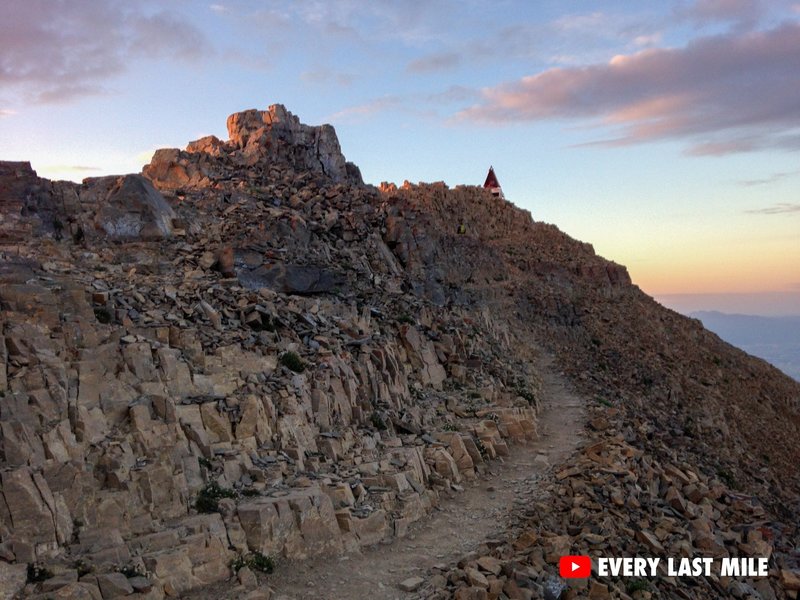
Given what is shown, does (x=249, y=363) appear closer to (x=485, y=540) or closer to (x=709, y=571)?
(x=485, y=540)

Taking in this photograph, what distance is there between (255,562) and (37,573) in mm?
3367

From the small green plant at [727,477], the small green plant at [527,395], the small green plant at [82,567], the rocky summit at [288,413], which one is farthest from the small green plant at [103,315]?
the small green plant at [727,477]

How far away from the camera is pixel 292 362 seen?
16844 mm

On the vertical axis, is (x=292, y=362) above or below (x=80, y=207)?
below

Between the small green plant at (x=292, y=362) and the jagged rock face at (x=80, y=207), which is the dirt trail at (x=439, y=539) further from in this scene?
the jagged rock face at (x=80, y=207)

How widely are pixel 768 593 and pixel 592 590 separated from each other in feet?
18.0

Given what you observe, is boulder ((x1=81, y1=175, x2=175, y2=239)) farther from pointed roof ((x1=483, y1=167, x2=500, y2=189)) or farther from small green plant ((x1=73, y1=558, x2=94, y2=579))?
pointed roof ((x1=483, y1=167, x2=500, y2=189))

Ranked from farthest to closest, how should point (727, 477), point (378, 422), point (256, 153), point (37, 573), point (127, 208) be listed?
point (256, 153) < point (727, 477) < point (127, 208) < point (378, 422) < point (37, 573)

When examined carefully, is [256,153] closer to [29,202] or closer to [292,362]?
[29,202]

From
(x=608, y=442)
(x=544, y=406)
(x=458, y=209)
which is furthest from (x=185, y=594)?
(x=458, y=209)

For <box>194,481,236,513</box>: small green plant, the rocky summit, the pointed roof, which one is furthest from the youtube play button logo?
the pointed roof

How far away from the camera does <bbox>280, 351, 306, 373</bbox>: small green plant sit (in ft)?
55.2

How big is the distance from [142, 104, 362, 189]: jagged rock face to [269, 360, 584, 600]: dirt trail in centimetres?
1792

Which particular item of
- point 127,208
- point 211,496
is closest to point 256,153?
point 127,208
